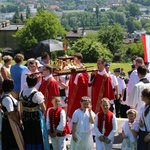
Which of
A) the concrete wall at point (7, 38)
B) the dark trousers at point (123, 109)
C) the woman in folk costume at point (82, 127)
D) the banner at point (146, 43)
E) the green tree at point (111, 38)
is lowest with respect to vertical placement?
the concrete wall at point (7, 38)

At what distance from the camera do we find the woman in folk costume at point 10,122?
7547 mm

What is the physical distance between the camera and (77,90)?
978cm

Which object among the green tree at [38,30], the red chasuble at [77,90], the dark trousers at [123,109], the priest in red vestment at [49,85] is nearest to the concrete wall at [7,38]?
the green tree at [38,30]

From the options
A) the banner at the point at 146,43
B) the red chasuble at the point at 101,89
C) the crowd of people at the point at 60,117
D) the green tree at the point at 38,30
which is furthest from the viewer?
the green tree at the point at 38,30

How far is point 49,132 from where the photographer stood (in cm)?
828

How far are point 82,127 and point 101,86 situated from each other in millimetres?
1695

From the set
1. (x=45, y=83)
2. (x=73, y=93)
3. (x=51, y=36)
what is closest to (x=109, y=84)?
(x=73, y=93)

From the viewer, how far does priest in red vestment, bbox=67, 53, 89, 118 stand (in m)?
9.70

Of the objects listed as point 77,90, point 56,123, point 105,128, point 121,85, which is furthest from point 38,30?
point 105,128

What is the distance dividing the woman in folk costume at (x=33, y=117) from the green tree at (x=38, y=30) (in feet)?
294

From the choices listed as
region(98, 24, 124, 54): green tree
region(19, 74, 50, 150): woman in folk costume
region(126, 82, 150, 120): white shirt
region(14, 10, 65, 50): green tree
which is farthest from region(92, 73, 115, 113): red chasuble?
region(14, 10, 65, 50): green tree

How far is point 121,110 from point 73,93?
117 inches

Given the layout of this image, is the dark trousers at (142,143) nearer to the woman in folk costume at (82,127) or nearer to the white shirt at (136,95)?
the white shirt at (136,95)

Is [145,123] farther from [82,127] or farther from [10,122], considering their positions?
[10,122]
